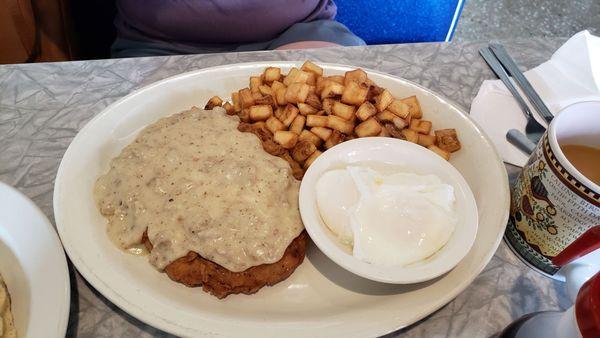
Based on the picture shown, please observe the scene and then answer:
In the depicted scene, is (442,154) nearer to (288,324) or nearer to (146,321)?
(288,324)

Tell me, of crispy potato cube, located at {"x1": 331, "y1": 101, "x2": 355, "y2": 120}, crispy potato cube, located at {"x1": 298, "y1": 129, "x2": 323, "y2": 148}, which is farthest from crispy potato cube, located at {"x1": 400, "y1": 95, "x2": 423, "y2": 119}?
crispy potato cube, located at {"x1": 298, "y1": 129, "x2": 323, "y2": 148}

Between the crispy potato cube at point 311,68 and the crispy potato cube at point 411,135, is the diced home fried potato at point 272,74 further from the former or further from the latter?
the crispy potato cube at point 411,135

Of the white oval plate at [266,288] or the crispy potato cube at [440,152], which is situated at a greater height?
the crispy potato cube at [440,152]

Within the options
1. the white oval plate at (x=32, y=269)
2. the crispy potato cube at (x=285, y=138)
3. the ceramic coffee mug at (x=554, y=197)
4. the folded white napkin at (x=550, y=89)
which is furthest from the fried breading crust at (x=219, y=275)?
the folded white napkin at (x=550, y=89)

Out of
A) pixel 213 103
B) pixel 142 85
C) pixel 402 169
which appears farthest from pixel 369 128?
pixel 142 85

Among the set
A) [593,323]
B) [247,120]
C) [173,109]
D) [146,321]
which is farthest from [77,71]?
[593,323]

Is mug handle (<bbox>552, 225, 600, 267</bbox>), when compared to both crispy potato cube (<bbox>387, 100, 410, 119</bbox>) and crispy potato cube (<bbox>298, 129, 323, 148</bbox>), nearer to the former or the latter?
crispy potato cube (<bbox>387, 100, 410, 119</bbox>)
